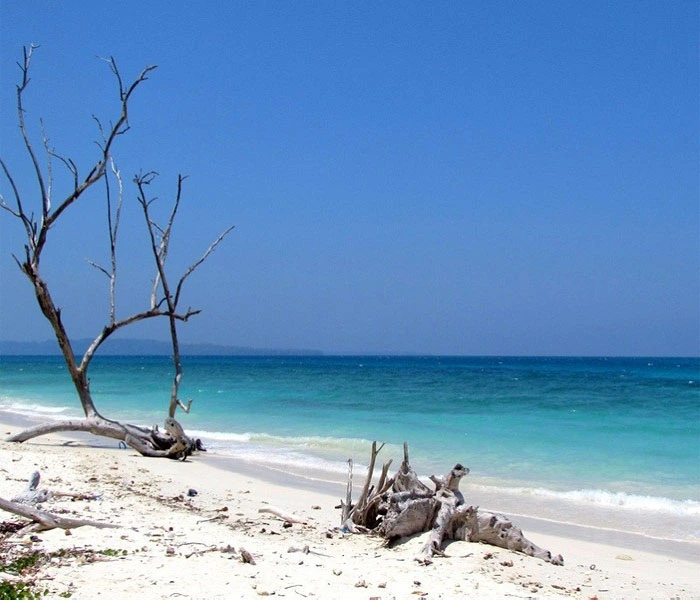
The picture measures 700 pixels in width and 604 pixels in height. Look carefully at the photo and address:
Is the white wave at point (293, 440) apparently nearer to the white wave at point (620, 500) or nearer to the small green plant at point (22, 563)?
the white wave at point (620, 500)

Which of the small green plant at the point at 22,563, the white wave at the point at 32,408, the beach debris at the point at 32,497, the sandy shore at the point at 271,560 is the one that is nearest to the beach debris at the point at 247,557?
the sandy shore at the point at 271,560

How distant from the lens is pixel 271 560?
16.3 feet

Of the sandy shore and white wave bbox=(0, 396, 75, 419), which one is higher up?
the sandy shore

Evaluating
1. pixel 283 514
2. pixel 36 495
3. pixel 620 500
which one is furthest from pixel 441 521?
pixel 620 500

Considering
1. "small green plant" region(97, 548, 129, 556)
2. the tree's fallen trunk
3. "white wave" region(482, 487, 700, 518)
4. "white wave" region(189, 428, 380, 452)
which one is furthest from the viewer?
"white wave" region(189, 428, 380, 452)

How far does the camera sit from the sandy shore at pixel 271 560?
170 inches

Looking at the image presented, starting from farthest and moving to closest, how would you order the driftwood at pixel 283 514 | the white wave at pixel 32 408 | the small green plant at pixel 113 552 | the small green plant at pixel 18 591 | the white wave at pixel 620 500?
the white wave at pixel 32 408 → the white wave at pixel 620 500 → the driftwood at pixel 283 514 → the small green plant at pixel 113 552 → the small green plant at pixel 18 591

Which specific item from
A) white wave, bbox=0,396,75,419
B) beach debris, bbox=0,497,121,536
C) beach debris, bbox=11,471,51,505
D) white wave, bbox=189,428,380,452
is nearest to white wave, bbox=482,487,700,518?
white wave, bbox=189,428,380,452

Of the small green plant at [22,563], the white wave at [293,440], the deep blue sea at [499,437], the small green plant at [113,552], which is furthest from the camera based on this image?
the white wave at [293,440]

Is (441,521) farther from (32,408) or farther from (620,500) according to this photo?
(32,408)

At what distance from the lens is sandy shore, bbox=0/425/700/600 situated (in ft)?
14.2

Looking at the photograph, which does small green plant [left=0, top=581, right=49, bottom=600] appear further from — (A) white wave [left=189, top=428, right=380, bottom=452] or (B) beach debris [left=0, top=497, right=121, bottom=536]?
(A) white wave [left=189, top=428, right=380, bottom=452]

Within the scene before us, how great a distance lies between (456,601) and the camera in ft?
14.4

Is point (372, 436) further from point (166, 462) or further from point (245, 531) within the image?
point (245, 531)
